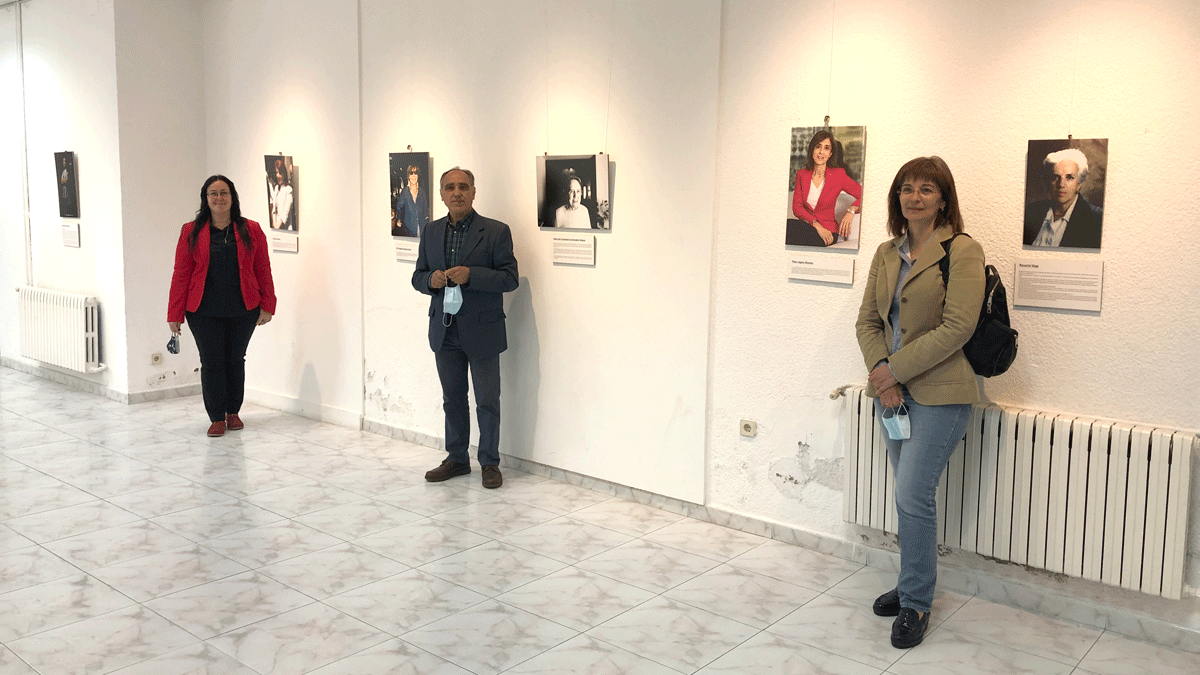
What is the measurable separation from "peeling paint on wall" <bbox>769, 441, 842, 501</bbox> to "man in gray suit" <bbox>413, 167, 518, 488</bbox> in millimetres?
1796

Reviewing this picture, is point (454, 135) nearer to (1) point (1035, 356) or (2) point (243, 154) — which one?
(2) point (243, 154)

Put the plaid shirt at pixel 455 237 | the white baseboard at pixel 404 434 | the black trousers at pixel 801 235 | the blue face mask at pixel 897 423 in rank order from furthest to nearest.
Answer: the white baseboard at pixel 404 434 < the plaid shirt at pixel 455 237 < the black trousers at pixel 801 235 < the blue face mask at pixel 897 423

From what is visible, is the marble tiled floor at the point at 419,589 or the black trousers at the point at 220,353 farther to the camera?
the black trousers at the point at 220,353

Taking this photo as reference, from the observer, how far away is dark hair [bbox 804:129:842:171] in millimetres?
4480

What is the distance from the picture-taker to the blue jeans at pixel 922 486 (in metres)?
3.70

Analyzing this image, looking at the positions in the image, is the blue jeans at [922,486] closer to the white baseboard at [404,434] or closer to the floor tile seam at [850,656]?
the floor tile seam at [850,656]

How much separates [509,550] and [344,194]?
3.55 m

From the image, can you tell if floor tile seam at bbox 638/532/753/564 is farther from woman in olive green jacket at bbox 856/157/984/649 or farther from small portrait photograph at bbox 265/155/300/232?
small portrait photograph at bbox 265/155/300/232

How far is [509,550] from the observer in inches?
184

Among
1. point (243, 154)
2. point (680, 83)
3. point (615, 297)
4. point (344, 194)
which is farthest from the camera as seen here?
point (243, 154)

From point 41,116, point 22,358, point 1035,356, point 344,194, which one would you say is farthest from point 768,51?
point 22,358

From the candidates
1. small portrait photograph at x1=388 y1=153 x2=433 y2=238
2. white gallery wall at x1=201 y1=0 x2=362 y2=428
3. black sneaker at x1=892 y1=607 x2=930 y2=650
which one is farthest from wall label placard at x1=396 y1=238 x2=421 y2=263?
black sneaker at x1=892 y1=607 x2=930 y2=650

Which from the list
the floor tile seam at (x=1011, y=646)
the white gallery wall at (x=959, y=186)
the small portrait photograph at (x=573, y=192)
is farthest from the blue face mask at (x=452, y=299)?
the floor tile seam at (x=1011, y=646)

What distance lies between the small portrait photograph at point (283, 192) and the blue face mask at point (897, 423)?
5316 millimetres
